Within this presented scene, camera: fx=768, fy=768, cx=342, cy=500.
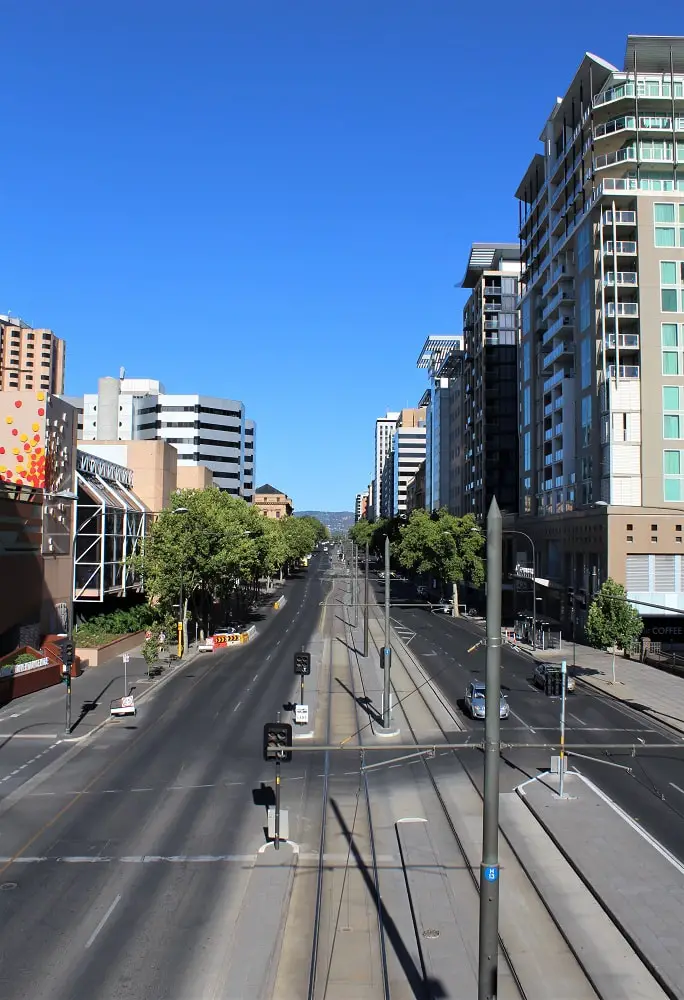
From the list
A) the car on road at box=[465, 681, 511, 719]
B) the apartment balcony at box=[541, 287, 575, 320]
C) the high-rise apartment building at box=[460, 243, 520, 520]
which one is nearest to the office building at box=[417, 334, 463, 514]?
the high-rise apartment building at box=[460, 243, 520, 520]

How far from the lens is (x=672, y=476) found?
2416 inches

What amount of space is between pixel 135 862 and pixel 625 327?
191 ft

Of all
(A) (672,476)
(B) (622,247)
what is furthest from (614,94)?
(A) (672,476)

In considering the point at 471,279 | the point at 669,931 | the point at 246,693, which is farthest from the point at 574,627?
the point at 471,279

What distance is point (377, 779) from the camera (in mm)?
26672

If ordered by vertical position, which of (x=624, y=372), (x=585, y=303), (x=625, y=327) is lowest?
(x=624, y=372)

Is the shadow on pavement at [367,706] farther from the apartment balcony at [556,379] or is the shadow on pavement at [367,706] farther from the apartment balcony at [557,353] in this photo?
the apartment balcony at [557,353]

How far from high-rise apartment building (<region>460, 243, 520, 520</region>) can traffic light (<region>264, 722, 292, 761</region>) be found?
3346 inches

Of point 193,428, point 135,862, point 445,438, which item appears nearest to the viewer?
point 135,862

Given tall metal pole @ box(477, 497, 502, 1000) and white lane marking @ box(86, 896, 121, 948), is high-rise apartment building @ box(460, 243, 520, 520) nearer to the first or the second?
white lane marking @ box(86, 896, 121, 948)

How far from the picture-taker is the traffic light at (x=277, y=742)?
1912cm

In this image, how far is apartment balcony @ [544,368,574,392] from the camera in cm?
7338

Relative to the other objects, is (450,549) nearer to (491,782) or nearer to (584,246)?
(584,246)

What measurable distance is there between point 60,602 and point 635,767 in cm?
4018
